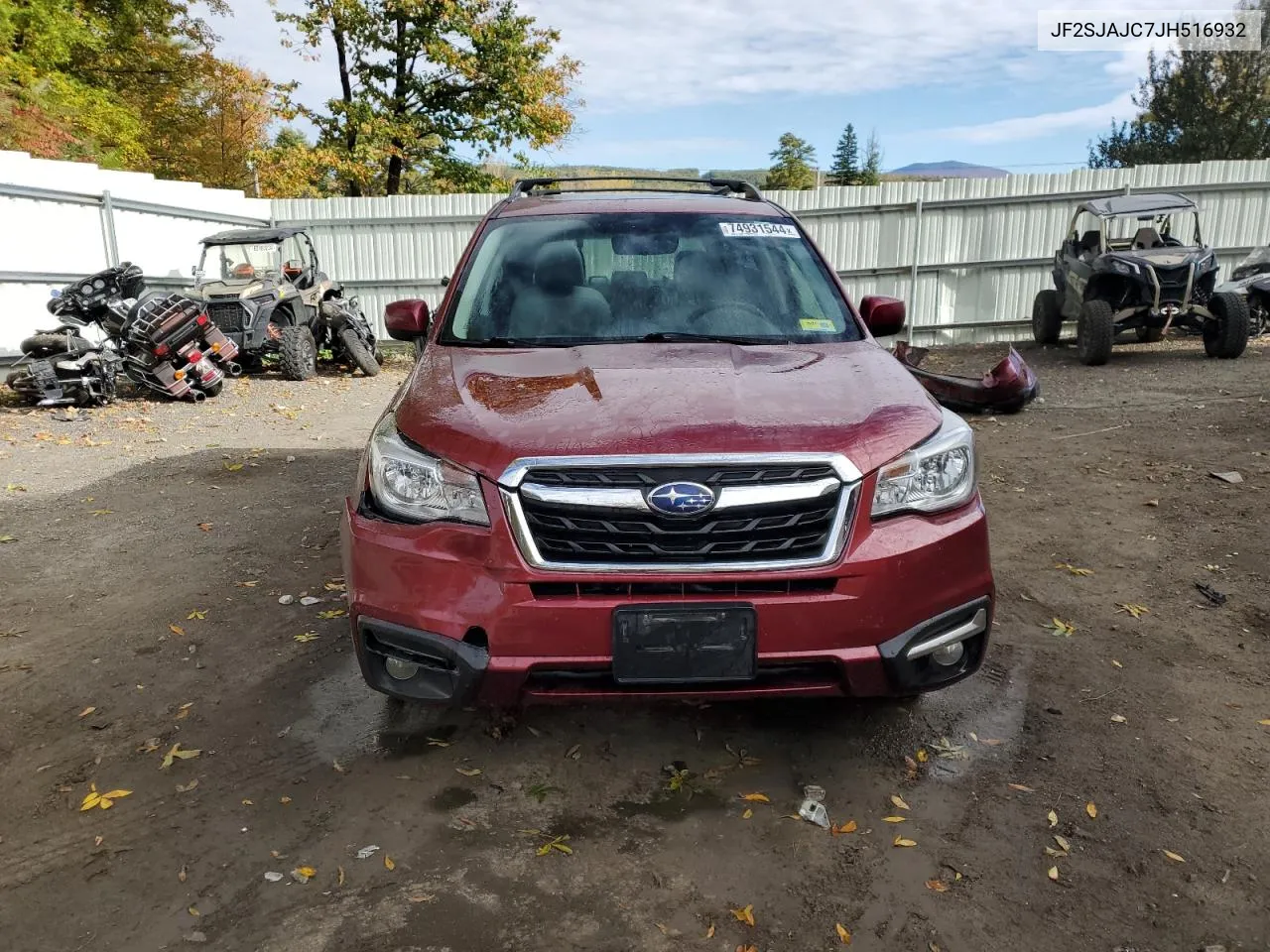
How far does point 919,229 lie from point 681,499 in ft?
41.9

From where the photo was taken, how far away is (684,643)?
226cm

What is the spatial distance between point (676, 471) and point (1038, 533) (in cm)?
342

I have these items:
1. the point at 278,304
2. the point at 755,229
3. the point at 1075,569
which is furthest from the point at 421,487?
the point at 278,304

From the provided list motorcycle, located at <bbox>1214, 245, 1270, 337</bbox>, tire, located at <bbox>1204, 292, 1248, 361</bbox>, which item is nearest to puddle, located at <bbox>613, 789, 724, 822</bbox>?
tire, located at <bbox>1204, 292, 1248, 361</bbox>

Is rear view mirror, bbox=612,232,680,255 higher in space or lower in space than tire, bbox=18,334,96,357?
higher

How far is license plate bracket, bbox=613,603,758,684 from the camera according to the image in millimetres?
2246

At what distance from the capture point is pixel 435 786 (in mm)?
2625

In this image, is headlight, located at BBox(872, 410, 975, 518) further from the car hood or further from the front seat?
the front seat

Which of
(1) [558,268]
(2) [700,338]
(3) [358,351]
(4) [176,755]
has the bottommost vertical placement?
(4) [176,755]

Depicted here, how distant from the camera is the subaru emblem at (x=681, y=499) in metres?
2.24

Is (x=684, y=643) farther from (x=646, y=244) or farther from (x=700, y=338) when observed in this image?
(x=646, y=244)

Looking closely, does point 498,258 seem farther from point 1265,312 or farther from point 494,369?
point 1265,312

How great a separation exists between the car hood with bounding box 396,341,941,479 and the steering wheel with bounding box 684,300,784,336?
21cm

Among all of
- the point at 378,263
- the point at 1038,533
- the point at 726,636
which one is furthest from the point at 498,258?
the point at 378,263
